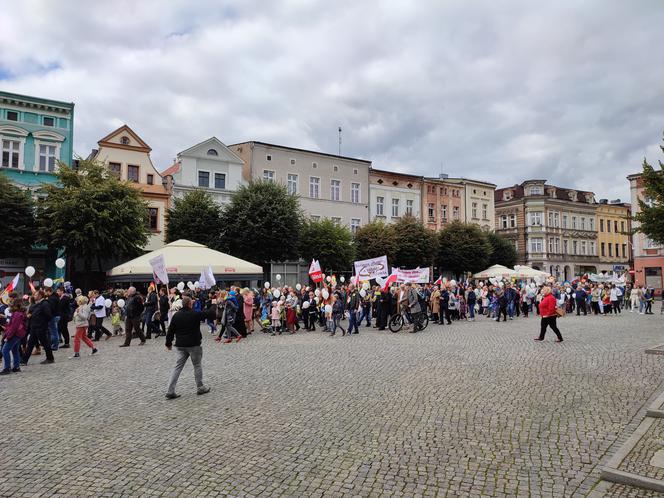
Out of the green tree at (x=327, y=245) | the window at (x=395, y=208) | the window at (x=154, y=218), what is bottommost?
the green tree at (x=327, y=245)

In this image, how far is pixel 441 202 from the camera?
2248 inches

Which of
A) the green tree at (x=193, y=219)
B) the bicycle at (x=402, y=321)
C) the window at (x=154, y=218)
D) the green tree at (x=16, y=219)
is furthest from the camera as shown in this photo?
the window at (x=154, y=218)

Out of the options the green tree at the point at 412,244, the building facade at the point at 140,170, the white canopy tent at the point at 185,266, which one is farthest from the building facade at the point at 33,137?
the green tree at the point at 412,244

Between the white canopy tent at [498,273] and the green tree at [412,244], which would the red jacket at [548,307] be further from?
the green tree at [412,244]

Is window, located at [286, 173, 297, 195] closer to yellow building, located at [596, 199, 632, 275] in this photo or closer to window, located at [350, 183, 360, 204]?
window, located at [350, 183, 360, 204]

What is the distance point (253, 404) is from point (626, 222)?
277 feet

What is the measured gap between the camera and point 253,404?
8141mm

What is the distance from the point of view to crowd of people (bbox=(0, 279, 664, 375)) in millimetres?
12203

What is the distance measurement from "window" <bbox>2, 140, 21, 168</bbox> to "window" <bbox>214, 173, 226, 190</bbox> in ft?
45.1

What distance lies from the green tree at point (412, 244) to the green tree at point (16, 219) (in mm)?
26348

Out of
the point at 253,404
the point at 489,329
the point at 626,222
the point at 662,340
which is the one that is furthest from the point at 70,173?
the point at 626,222

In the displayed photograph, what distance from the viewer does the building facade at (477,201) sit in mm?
59188

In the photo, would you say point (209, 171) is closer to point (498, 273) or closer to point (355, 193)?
point (355, 193)

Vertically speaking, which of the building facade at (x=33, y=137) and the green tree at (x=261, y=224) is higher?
the building facade at (x=33, y=137)
